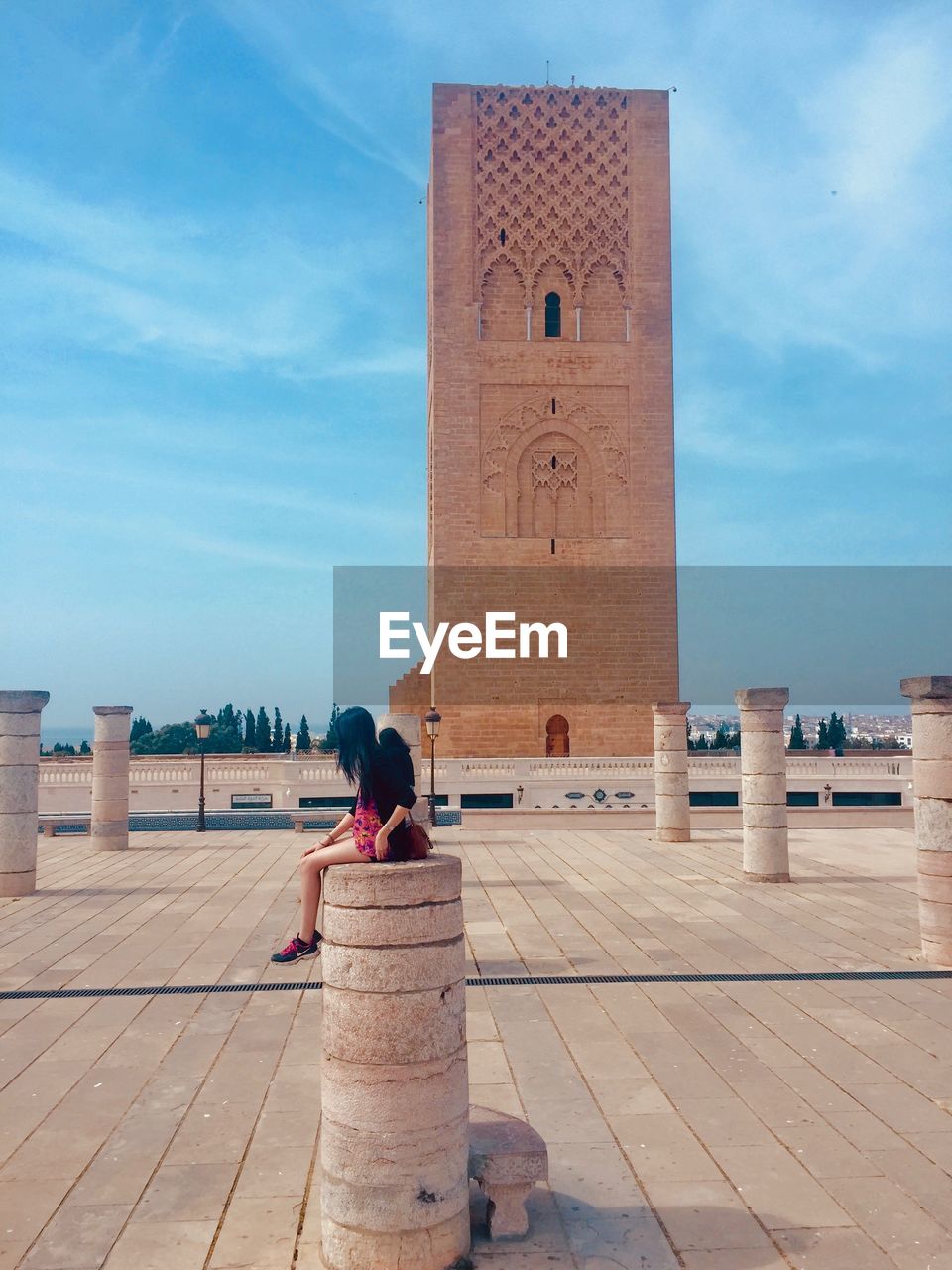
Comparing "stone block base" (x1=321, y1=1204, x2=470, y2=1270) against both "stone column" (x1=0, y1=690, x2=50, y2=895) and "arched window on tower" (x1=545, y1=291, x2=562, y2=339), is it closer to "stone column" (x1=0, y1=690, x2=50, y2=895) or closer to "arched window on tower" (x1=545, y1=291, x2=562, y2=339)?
"stone column" (x1=0, y1=690, x2=50, y2=895)

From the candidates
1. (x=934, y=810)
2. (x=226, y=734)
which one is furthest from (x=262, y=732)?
(x=934, y=810)

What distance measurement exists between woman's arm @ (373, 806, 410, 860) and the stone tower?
24813 millimetres

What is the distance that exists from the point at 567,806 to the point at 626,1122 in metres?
18.1

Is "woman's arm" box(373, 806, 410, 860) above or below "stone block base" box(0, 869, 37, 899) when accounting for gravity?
above

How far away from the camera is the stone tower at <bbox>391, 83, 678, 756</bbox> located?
2889 centimetres

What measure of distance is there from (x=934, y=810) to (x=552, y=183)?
26.7 metres

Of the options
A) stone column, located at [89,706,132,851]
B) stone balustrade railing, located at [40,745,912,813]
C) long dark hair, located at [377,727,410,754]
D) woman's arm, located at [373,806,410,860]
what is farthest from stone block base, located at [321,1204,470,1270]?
stone balustrade railing, located at [40,745,912,813]

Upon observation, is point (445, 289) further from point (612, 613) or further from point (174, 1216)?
point (174, 1216)

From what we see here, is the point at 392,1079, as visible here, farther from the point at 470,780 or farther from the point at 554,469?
the point at 554,469

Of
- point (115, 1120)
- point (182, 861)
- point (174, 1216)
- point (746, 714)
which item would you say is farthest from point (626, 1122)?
point (182, 861)

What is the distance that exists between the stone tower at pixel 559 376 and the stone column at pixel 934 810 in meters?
20.9

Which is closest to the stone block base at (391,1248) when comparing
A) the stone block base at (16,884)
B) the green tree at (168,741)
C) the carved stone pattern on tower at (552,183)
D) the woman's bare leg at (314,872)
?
the woman's bare leg at (314,872)

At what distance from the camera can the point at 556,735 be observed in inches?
1124

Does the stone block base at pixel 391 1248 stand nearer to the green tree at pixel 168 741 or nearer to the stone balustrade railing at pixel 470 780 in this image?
the stone balustrade railing at pixel 470 780
